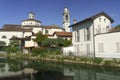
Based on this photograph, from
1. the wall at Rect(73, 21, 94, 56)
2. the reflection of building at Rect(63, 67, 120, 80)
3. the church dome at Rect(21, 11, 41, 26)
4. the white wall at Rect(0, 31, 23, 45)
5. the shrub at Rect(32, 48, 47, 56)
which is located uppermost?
the church dome at Rect(21, 11, 41, 26)

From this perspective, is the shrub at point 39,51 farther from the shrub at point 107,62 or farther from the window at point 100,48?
the shrub at point 107,62

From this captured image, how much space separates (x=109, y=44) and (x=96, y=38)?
4228 mm

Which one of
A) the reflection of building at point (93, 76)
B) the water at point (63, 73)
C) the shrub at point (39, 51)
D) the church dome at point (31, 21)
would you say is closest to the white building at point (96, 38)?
the water at point (63, 73)

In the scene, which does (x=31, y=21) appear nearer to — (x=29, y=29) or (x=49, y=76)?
(x=29, y=29)

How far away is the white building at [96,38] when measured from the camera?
32344mm

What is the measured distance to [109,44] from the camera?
3306 cm

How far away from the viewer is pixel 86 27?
41281 millimetres

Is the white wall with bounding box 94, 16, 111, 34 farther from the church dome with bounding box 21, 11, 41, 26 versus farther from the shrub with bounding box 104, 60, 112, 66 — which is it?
the church dome with bounding box 21, 11, 41, 26

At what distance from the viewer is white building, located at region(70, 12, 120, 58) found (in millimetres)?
32344

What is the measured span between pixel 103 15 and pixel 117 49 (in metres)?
10.5

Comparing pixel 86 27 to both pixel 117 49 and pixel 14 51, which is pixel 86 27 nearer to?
pixel 117 49

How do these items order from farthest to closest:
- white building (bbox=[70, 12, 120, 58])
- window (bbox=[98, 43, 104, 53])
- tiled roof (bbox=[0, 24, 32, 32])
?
1. tiled roof (bbox=[0, 24, 32, 32])
2. window (bbox=[98, 43, 104, 53])
3. white building (bbox=[70, 12, 120, 58])

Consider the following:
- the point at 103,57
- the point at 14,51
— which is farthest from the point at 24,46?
the point at 103,57

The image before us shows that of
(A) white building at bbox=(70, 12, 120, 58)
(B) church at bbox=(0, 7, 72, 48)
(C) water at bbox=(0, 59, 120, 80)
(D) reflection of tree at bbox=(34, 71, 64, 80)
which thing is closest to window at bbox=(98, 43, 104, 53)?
(A) white building at bbox=(70, 12, 120, 58)
